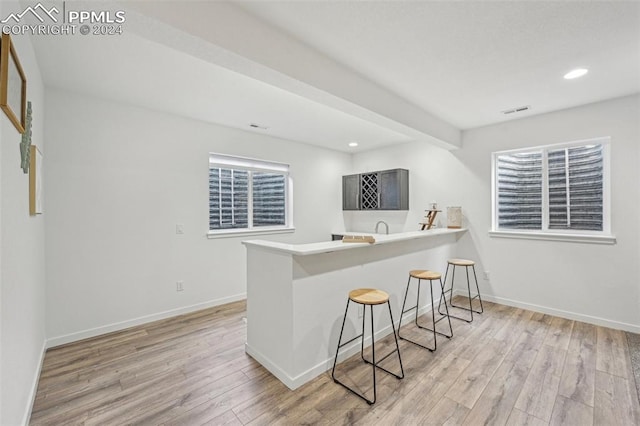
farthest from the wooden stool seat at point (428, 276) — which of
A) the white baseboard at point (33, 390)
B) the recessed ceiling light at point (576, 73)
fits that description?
the white baseboard at point (33, 390)

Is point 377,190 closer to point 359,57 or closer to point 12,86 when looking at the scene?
point 359,57

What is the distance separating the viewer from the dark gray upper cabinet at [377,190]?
15.9ft

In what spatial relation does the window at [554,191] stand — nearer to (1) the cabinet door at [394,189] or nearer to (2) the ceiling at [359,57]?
(2) the ceiling at [359,57]

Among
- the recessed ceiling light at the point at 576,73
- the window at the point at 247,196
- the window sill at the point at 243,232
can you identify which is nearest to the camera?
the recessed ceiling light at the point at 576,73

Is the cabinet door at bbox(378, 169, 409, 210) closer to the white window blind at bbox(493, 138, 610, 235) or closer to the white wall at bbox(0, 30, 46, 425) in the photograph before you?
the white window blind at bbox(493, 138, 610, 235)

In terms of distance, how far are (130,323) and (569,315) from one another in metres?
5.32

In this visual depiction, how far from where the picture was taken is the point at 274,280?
2.27 m

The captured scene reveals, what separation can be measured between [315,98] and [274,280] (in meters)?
1.58

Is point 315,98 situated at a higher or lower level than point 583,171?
higher

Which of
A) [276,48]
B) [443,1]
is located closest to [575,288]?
[443,1]

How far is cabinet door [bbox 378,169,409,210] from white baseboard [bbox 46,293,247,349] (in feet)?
9.76

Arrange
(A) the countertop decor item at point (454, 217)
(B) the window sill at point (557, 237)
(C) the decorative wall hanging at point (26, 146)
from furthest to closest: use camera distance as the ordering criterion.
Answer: (A) the countertop decor item at point (454, 217), (B) the window sill at point (557, 237), (C) the decorative wall hanging at point (26, 146)

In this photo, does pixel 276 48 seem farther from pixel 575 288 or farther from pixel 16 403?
pixel 575 288

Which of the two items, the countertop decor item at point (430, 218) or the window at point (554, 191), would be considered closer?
the window at point (554, 191)
